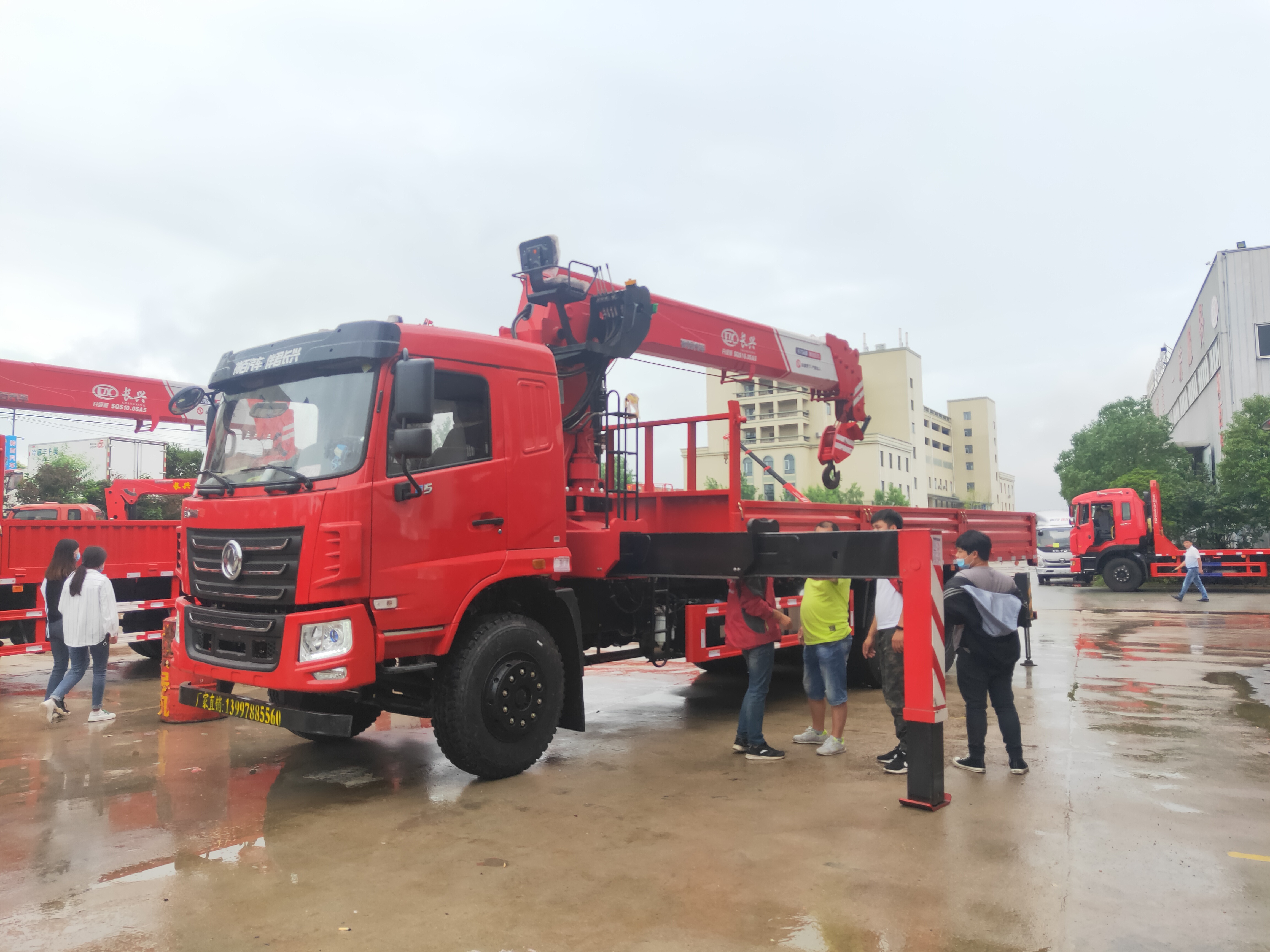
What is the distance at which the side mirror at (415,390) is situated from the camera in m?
5.37

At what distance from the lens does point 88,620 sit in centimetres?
809

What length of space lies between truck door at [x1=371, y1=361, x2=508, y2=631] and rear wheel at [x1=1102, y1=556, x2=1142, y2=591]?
24130 mm

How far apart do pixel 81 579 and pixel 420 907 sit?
5.79 m

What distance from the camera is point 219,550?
572 cm

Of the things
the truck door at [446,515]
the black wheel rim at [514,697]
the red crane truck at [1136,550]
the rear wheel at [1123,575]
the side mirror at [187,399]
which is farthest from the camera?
the rear wheel at [1123,575]

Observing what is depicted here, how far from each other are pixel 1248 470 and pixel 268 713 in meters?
31.3

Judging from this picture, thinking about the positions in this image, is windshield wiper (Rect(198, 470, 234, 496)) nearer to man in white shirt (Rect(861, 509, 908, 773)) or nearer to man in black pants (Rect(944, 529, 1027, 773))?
man in white shirt (Rect(861, 509, 908, 773))

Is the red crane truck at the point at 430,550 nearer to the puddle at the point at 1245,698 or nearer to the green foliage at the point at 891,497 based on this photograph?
the puddle at the point at 1245,698

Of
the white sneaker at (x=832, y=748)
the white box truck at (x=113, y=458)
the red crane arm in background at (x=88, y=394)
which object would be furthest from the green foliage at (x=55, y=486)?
the white sneaker at (x=832, y=748)

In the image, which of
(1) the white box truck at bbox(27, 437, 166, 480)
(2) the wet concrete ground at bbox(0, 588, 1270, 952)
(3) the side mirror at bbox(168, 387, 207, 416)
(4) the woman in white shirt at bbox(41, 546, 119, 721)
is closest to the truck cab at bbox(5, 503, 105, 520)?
(4) the woman in white shirt at bbox(41, 546, 119, 721)

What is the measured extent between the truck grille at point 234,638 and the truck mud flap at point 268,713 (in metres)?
0.24

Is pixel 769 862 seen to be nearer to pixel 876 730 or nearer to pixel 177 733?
pixel 876 730

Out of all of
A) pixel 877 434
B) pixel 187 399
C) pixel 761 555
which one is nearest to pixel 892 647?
pixel 761 555

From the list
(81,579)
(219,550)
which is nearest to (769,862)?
(219,550)
